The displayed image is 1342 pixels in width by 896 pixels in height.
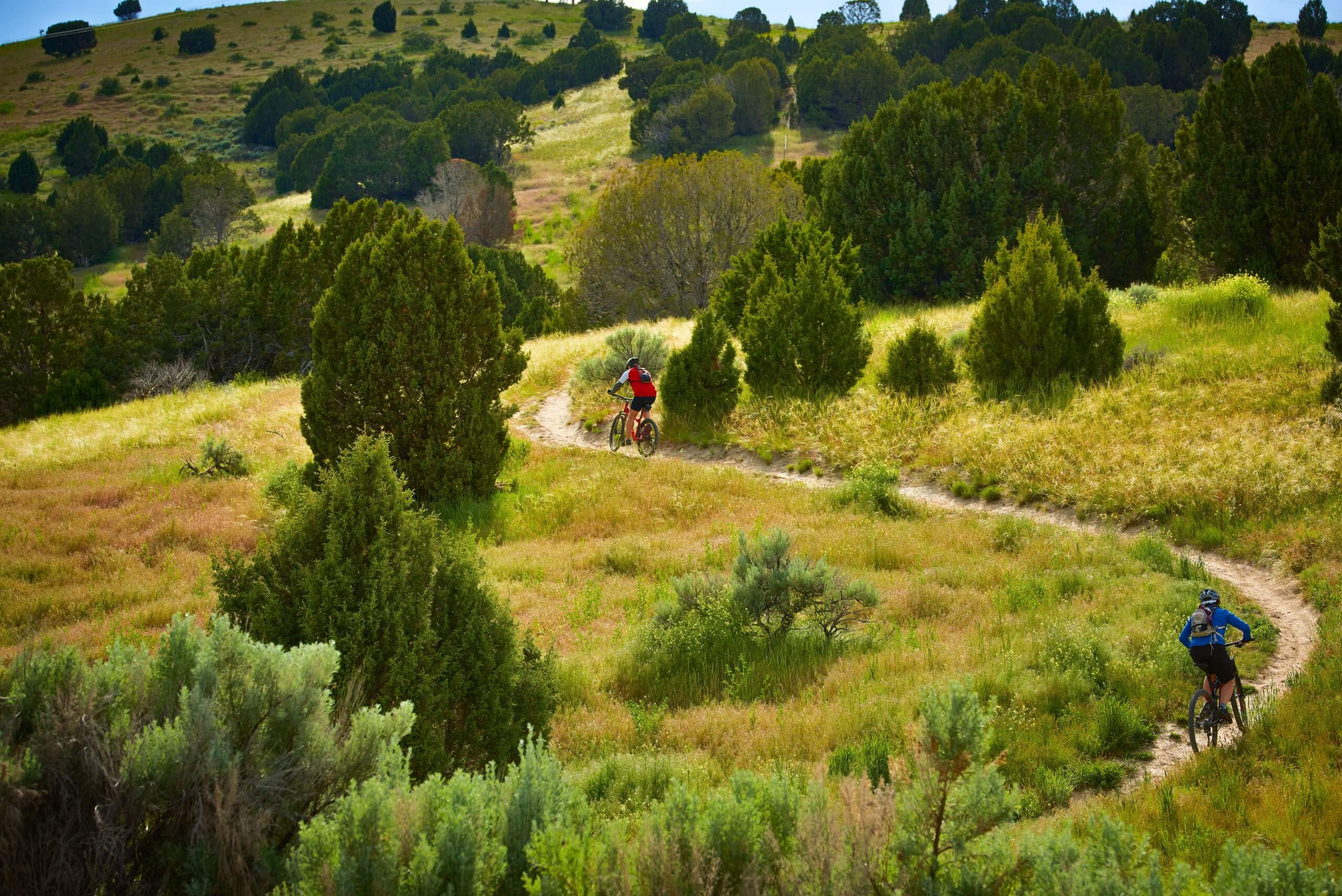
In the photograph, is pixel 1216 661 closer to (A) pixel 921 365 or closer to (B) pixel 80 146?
(A) pixel 921 365

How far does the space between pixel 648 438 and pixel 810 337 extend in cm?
341

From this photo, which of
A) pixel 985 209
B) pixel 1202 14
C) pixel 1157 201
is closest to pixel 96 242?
pixel 985 209

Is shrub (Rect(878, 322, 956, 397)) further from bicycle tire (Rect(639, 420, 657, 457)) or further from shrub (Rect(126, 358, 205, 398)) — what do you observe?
shrub (Rect(126, 358, 205, 398))

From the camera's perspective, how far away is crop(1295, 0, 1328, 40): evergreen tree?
67.2m

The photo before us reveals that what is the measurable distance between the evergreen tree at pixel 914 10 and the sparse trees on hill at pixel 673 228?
6637 cm

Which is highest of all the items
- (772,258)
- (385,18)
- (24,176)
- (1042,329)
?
(385,18)

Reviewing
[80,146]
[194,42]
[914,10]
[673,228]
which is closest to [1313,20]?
[914,10]

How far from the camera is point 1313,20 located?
67.6 metres

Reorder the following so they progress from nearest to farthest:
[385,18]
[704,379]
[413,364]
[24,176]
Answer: [413,364]
[704,379]
[24,176]
[385,18]

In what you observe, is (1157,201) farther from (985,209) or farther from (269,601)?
(269,601)

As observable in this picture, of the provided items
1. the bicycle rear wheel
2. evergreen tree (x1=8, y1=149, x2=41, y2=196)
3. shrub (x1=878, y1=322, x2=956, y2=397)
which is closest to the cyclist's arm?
the bicycle rear wheel

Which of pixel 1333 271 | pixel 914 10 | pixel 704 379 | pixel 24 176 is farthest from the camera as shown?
pixel 914 10

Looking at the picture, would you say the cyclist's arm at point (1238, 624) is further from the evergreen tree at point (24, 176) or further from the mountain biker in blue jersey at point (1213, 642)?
the evergreen tree at point (24, 176)

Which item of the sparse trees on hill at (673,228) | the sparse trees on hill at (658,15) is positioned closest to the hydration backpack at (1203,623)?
the sparse trees on hill at (673,228)
